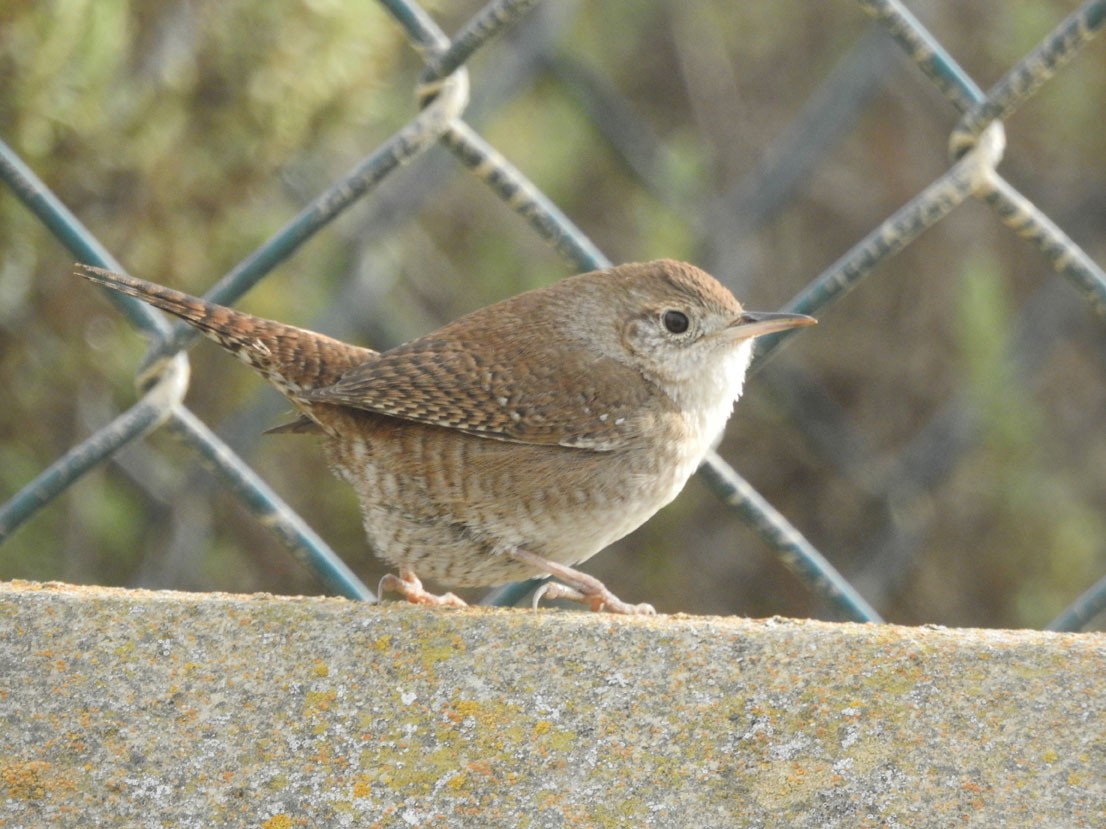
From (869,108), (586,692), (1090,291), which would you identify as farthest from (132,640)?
(869,108)

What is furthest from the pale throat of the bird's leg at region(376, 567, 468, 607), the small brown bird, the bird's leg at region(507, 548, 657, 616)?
the bird's leg at region(376, 567, 468, 607)

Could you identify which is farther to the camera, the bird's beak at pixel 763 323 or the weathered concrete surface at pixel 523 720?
the bird's beak at pixel 763 323

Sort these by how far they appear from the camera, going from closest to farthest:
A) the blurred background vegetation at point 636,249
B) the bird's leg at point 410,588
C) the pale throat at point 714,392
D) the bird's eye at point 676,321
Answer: the bird's leg at point 410,588 → the pale throat at point 714,392 → the bird's eye at point 676,321 → the blurred background vegetation at point 636,249

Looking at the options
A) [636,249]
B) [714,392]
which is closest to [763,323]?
[714,392]

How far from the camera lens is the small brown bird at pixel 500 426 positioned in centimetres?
198

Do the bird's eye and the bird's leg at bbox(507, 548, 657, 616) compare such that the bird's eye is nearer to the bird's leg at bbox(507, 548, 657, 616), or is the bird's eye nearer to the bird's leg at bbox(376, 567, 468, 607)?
the bird's leg at bbox(507, 548, 657, 616)

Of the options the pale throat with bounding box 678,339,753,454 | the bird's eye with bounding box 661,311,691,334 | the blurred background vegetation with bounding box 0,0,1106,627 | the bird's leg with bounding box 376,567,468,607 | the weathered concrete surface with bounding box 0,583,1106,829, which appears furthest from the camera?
the blurred background vegetation with bounding box 0,0,1106,627

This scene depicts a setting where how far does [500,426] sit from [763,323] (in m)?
0.45

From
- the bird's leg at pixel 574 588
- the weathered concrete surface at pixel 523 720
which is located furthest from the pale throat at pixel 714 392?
the weathered concrete surface at pixel 523 720

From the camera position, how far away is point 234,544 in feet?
12.7

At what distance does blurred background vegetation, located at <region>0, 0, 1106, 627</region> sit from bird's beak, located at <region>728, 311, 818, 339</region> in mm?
963

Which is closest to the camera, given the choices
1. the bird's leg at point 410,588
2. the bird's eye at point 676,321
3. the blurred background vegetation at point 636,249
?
the bird's leg at point 410,588

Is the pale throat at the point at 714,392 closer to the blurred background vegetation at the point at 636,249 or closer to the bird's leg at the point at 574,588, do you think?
the bird's leg at the point at 574,588

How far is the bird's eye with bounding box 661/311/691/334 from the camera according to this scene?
2359mm
